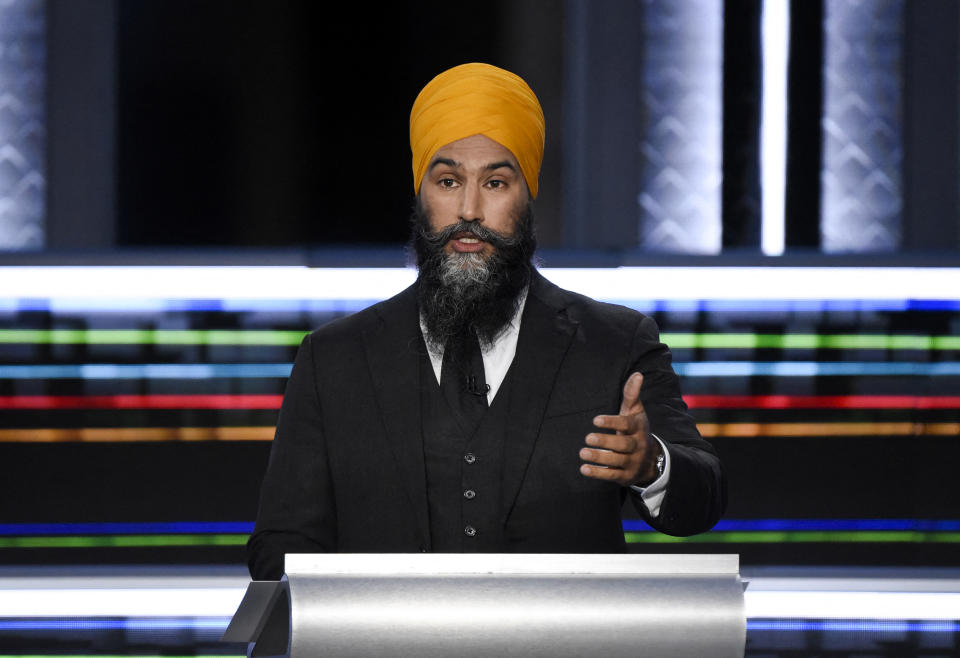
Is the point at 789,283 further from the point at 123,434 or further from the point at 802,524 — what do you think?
the point at 123,434

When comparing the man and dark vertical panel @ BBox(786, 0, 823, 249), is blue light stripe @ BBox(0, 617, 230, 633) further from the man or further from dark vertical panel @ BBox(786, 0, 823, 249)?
dark vertical panel @ BBox(786, 0, 823, 249)

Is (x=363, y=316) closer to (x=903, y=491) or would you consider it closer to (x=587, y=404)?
(x=587, y=404)

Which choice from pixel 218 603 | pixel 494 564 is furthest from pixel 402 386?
pixel 218 603

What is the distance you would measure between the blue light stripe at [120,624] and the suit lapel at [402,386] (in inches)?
59.8

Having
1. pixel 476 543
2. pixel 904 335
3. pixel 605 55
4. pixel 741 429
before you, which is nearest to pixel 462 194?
pixel 476 543

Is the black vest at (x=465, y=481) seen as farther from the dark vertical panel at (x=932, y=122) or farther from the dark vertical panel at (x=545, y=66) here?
the dark vertical panel at (x=932, y=122)

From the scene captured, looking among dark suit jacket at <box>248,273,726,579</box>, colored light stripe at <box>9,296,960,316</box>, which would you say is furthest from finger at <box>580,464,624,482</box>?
colored light stripe at <box>9,296,960,316</box>

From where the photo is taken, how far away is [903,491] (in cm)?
303

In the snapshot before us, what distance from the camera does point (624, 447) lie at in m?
1.10

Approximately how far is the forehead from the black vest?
1.20ft

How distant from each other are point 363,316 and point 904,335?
201cm

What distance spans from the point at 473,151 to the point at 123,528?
1.91 meters

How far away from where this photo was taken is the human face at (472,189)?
1564mm

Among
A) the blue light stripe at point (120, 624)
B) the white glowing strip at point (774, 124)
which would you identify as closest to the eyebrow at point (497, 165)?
the blue light stripe at point (120, 624)
